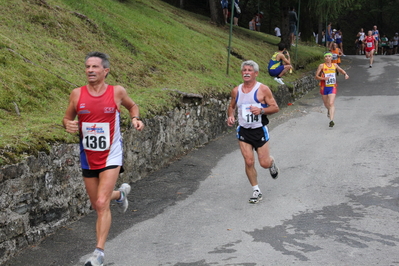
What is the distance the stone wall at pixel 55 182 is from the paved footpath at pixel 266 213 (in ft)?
0.60

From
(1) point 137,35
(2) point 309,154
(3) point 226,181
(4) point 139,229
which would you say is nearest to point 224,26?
(1) point 137,35

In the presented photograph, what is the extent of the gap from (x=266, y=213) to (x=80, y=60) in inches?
252

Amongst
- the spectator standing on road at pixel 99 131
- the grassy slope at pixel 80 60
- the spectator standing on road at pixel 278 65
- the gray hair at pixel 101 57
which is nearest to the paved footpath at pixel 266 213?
the spectator standing on road at pixel 99 131

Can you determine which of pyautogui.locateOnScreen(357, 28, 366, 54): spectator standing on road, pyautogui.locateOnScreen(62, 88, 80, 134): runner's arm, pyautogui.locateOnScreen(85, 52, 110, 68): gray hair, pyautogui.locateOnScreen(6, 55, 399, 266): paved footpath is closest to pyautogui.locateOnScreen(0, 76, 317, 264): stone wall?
pyautogui.locateOnScreen(6, 55, 399, 266): paved footpath

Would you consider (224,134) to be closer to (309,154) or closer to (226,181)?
(309,154)

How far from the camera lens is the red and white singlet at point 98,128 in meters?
5.71

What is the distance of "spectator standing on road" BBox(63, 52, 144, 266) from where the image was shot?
5.70 meters

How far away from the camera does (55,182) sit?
6801 mm

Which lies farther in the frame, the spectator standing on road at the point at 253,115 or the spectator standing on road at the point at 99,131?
the spectator standing on road at the point at 253,115

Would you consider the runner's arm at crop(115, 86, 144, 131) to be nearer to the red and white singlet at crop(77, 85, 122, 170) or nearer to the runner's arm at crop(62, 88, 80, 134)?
the red and white singlet at crop(77, 85, 122, 170)

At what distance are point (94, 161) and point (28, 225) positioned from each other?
1.20m

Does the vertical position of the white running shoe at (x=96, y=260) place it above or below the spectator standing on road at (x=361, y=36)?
below

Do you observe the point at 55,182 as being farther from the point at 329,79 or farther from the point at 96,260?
the point at 329,79

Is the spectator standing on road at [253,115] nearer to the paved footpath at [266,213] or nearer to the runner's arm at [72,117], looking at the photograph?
the paved footpath at [266,213]
